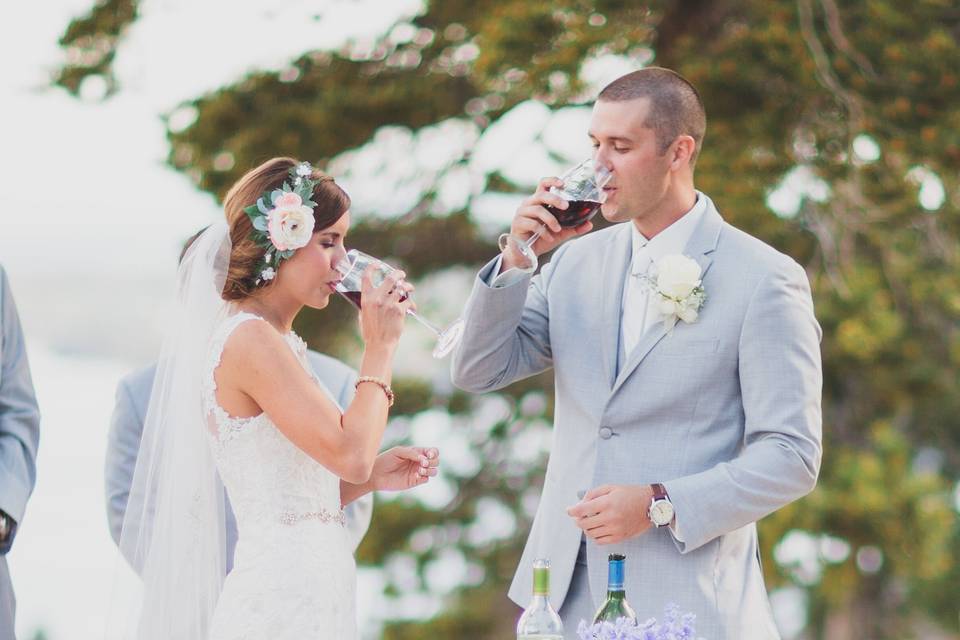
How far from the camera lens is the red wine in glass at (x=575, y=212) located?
359cm

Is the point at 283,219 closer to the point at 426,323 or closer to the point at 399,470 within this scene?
the point at 426,323

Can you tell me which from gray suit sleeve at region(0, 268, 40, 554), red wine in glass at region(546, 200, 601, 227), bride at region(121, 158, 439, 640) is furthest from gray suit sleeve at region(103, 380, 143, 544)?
red wine in glass at region(546, 200, 601, 227)

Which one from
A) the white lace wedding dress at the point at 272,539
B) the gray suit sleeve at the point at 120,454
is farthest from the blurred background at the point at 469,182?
the white lace wedding dress at the point at 272,539

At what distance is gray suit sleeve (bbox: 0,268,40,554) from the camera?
3906 mm

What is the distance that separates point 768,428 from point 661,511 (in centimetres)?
34

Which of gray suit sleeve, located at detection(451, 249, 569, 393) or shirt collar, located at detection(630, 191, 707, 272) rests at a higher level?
shirt collar, located at detection(630, 191, 707, 272)

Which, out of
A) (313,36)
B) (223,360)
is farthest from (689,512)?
(313,36)

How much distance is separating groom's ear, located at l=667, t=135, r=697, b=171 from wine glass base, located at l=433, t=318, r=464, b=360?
772 mm

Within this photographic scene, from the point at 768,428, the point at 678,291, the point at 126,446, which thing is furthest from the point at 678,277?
the point at 126,446

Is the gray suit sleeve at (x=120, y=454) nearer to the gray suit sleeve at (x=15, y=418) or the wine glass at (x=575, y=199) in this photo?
the gray suit sleeve at (x=15, y=418)

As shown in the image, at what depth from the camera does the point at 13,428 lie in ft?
13.0

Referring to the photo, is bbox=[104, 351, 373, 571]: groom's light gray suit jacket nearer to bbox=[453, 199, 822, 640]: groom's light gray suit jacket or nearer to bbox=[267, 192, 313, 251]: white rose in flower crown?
bbox=[453, 199, 822, 640]: groom's light gray suit jacket

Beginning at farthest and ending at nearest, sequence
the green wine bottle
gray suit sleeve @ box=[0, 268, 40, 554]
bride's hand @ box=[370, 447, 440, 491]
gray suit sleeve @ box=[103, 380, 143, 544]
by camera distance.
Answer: gray suit sleeve @ box=[103, 380, 143, 544], gray suit sleeve @ box=[0, 268, 40, 554], bride's hand @ box=[370, 447, 440, 491], the green wine bottle

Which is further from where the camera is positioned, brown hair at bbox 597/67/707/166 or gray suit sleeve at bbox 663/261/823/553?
brown hair at bbox 597/67/707/166
